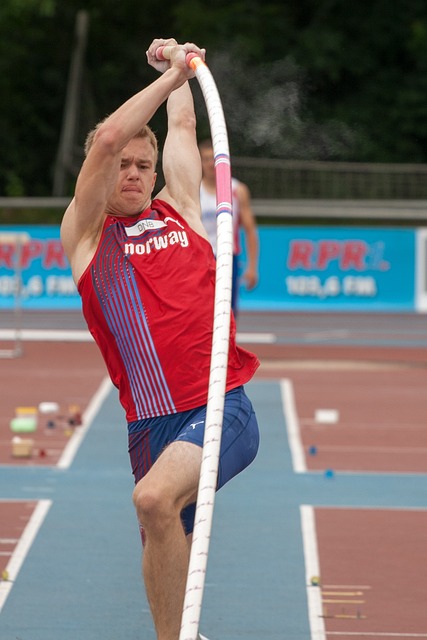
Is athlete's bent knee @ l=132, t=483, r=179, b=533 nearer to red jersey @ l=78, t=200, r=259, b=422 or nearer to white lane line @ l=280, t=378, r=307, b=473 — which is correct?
red jersey @ l=78, t=200, r=259, b=422

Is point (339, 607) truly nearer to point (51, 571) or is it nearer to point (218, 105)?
point (51, 571)

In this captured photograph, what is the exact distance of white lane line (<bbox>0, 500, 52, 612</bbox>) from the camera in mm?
6820

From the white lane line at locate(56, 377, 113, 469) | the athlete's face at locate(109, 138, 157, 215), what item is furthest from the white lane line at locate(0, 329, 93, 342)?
the athlete's face at locate(109, 138, 157, 215)

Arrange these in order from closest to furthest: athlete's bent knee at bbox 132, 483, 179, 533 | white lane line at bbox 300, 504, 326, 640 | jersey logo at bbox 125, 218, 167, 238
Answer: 1. athlete's bent knee at bbox 132, 483, 179, 533
2. jersey logo at bbox 125, 218, 167, 238
3. white lane line at bbox 300, 504, 326, 640

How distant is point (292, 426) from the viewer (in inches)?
461

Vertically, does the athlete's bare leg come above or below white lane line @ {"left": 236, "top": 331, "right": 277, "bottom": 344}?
below

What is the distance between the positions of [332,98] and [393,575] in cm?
2867

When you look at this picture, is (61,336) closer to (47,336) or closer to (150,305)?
(47,336)

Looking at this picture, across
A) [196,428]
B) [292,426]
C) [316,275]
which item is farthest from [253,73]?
[196,428]

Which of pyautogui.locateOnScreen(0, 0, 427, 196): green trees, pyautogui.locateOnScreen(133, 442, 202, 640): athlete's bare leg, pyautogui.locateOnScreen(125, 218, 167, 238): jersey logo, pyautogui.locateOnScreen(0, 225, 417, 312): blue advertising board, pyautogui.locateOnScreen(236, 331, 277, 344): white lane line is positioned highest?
pyautogui.locateOnScreen(0, 0, 427, 196): green trees

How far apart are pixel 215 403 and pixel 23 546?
3274 mm

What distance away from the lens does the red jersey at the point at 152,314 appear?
17.2ft

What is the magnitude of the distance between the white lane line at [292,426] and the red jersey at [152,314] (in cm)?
463

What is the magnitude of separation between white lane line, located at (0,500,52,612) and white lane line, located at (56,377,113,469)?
4.52ft
